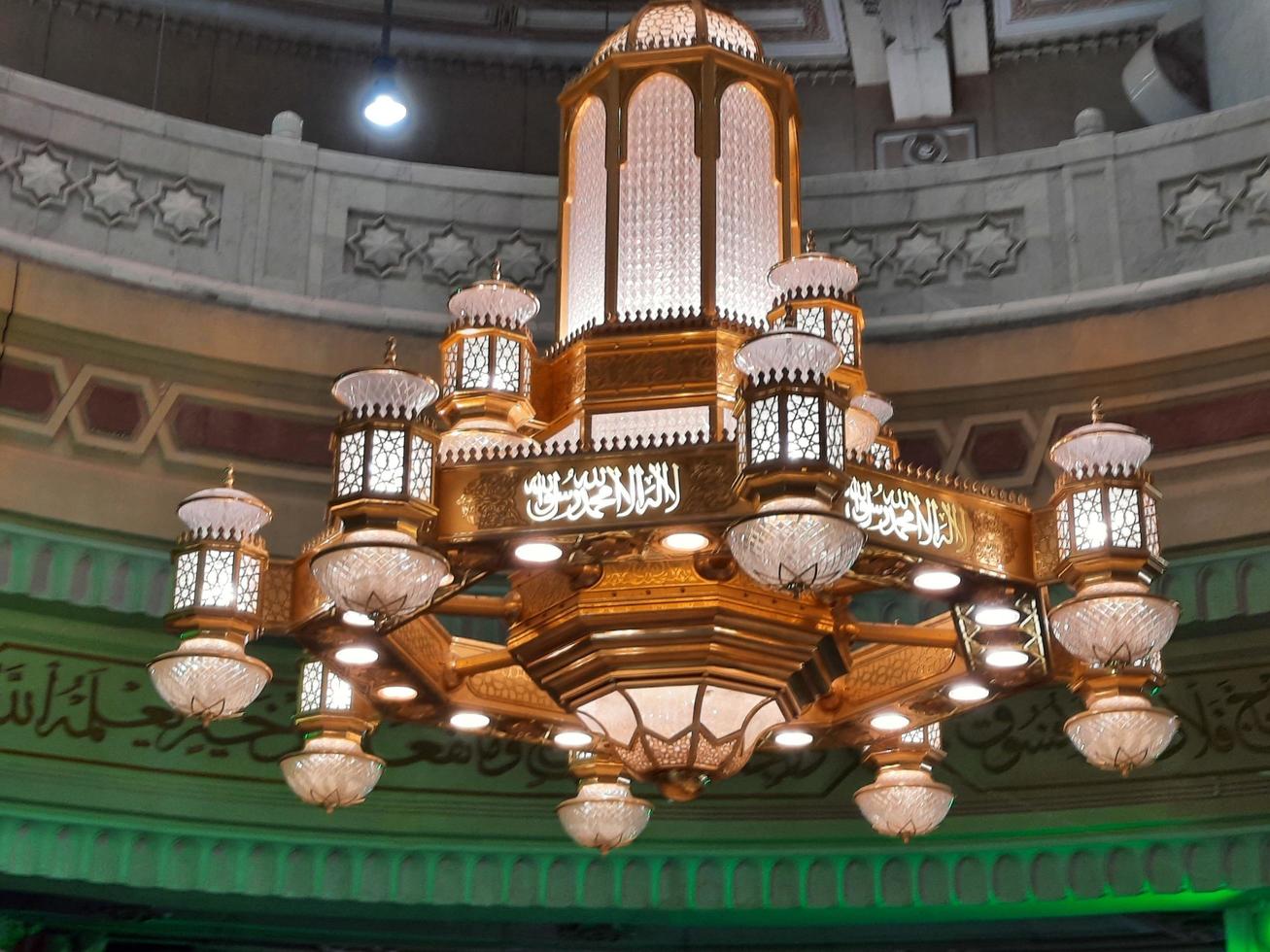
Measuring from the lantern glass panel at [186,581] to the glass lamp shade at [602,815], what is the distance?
1.14 m

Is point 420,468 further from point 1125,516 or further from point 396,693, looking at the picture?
point 1125,516

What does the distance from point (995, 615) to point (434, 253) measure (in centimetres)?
346

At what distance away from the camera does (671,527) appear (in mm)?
3225

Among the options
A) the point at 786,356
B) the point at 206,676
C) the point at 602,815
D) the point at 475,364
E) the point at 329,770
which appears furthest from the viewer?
the point at 602,815

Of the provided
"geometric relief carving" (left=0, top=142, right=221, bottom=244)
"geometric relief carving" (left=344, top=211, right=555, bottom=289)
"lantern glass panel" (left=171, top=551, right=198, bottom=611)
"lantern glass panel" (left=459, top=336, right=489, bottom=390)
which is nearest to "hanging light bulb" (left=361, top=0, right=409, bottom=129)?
"geometric relief carving" (left=344, top=211, right=555, bottom=289)

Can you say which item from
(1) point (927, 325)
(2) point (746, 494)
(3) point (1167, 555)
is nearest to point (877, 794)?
(2) point (746, 494)

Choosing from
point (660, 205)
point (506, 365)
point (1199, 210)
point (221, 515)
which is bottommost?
point (221, 515)

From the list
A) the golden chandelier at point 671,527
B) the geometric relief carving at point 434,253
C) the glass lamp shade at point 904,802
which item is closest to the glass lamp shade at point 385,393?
the golden chandelier at point 671,527

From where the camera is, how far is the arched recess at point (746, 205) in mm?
3709

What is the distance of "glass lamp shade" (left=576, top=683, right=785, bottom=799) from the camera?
358 centimetres

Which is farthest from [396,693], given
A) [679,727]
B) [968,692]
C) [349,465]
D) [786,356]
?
[786,356]

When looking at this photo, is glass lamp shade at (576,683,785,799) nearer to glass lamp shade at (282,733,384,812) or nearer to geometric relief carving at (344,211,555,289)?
glass lamp shade at (282,733,384,812)

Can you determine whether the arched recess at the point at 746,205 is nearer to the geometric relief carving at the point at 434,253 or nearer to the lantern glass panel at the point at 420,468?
the lantern glass panel at the point at 420,468

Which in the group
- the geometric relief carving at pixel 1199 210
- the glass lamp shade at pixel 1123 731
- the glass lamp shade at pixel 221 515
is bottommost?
the glass lamp shade at pixel 1123 731
